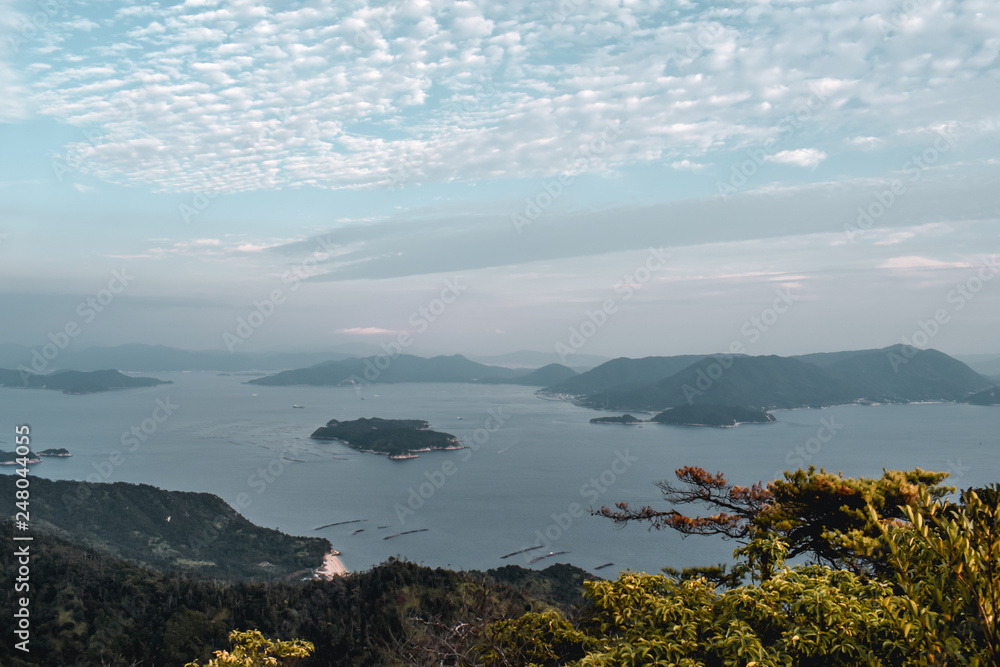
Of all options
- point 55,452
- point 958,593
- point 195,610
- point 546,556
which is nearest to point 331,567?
point 546,556

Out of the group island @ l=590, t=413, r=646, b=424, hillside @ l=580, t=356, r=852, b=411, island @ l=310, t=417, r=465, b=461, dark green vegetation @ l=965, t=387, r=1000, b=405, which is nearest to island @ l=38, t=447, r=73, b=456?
island @ l=310, t=417, r=465, b=461

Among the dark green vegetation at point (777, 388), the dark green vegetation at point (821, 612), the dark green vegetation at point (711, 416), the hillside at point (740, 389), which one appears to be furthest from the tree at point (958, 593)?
the dark green vegetation at point (777, 388)

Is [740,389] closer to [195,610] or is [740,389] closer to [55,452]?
[55,452]

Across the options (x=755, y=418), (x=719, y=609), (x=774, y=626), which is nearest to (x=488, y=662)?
(x=719, y=609)

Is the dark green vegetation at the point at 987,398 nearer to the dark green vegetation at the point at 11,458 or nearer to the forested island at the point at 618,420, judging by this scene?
the forested island at the point at 618,420

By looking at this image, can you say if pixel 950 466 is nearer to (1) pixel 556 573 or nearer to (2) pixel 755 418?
(2) pixel 755 418
